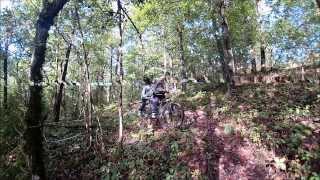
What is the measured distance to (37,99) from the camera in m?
9.11

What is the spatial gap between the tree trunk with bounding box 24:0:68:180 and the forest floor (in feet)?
7.14

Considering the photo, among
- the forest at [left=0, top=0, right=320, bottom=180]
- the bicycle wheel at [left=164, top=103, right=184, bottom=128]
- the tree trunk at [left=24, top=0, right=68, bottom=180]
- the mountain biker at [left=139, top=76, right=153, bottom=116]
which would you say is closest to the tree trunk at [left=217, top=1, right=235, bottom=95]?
the forest at [left=0, top=0, right=320, bottom=180]

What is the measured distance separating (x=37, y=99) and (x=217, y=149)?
573 cm

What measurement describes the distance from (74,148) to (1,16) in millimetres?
11692

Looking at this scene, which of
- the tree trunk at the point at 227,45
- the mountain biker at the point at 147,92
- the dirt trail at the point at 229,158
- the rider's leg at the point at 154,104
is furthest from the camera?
the tree trunk at the point at 227,45

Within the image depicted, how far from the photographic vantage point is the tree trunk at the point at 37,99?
354 inches

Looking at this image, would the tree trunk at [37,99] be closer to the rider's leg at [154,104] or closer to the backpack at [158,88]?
the rider's leg at [154,104]

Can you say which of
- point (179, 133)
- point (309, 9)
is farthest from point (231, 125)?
point (309, 9)

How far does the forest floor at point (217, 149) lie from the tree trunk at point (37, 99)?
2.18 meters

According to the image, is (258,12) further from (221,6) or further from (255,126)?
(255,126)

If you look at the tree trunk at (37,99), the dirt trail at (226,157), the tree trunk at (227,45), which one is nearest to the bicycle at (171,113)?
the dirt trail at (226,157)

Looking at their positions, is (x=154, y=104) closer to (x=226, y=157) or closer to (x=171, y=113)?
(x=171, y=113)

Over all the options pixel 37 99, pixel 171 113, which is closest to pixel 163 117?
pixel 171 113

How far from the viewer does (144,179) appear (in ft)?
34.2
